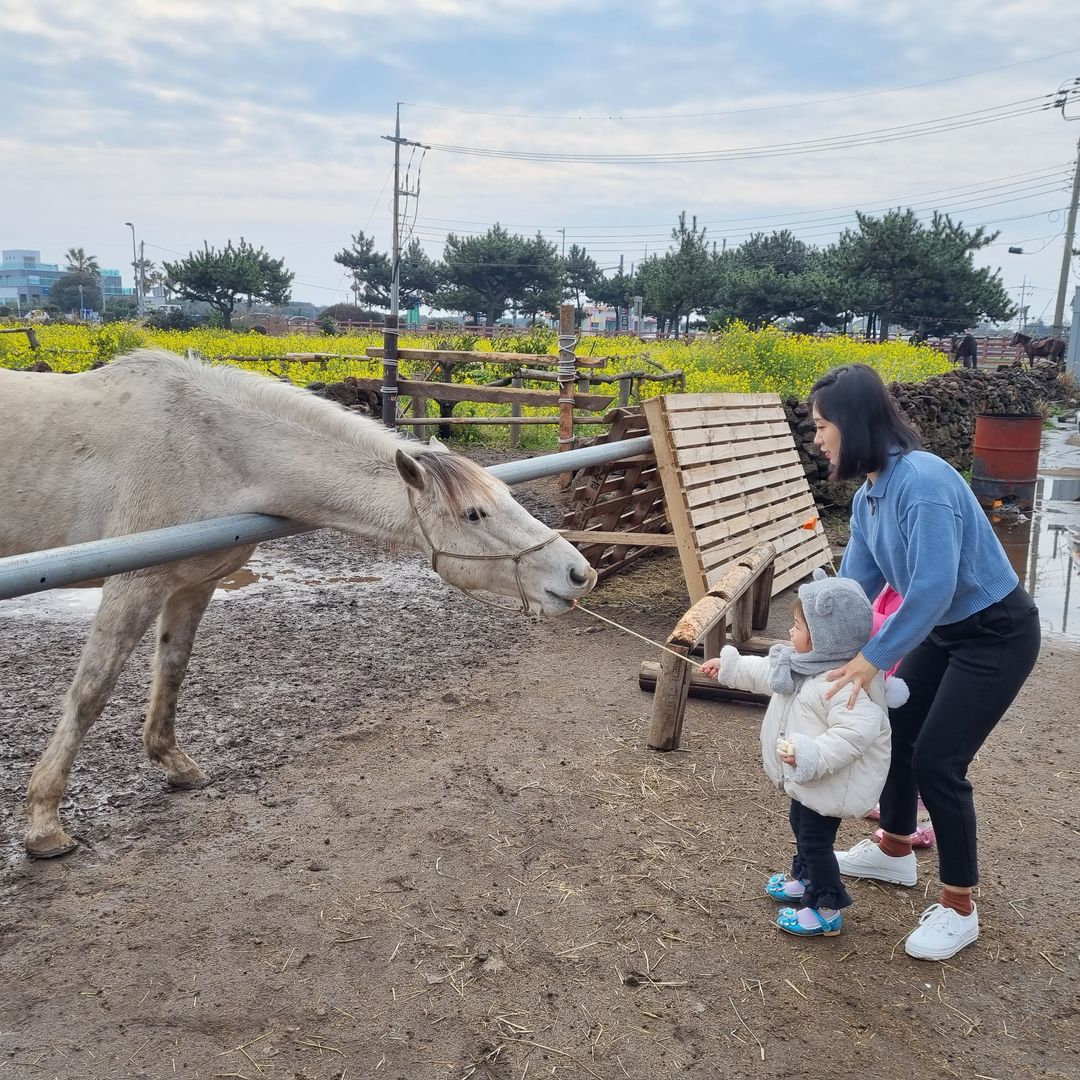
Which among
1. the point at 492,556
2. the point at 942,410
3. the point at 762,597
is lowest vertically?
the point at 762,597

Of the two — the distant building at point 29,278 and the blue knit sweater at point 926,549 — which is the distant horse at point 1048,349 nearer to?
the blue knit sweater at point 926,549

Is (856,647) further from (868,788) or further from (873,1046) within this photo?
(873,1046)

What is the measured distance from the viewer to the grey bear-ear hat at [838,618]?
8.09 feet

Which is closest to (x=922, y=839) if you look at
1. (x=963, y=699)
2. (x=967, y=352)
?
(x=963, y=699)

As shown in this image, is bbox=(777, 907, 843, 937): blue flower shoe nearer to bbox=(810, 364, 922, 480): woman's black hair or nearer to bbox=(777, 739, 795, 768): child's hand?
bbox=(777, 739, 795, 768): child's hand

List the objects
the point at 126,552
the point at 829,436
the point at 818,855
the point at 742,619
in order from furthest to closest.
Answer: the point at 742,619, the point at 818,855, the point at 829,436, the point at 126,552

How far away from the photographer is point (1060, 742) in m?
4.45

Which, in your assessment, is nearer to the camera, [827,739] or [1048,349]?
[827,739]

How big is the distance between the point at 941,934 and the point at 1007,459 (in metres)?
9.13

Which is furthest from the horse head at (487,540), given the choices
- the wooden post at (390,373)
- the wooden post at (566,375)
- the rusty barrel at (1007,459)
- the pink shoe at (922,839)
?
the rusty barrel at (1007,459)

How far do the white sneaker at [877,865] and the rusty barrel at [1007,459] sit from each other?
8.35 metres

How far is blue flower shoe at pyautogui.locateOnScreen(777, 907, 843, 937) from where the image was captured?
9.22 feet

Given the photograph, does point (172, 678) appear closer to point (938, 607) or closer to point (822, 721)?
point (822, 721)

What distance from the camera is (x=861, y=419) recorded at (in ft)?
8.08
